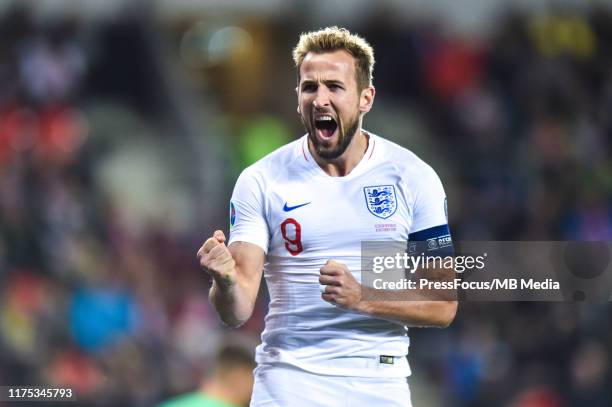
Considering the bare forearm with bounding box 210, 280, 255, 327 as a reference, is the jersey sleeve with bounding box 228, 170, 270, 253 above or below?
above

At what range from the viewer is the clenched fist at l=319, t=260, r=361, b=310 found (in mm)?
4402

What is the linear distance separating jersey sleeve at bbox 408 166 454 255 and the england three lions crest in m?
0.11

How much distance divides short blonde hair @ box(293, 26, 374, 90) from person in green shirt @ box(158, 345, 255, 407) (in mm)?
1560

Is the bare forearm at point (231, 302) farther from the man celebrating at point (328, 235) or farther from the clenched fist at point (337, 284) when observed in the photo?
the clenched fist at point (337, 284)

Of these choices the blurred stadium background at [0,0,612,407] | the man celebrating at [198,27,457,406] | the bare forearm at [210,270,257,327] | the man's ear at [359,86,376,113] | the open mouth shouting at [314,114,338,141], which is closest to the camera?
the bare forearm at [210,270,257,327]

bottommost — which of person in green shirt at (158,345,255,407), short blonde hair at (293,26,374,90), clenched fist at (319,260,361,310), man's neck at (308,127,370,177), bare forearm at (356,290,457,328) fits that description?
person in green shirt at (158,345,255,407)

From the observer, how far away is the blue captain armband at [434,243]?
15.9 feet

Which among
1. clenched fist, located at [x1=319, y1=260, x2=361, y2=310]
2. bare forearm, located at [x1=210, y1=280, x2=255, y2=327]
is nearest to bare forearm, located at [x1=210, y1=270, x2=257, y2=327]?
bare forearm, located at [x1=210, y1=280, x2=255, y2=327]

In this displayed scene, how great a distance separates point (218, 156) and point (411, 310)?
320 inches

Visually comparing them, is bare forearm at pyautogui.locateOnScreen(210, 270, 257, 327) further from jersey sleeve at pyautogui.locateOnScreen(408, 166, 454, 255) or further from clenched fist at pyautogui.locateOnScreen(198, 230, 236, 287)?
jersey sleeve at pyautogui.locateOnScreen(408, 166, 454, 255)

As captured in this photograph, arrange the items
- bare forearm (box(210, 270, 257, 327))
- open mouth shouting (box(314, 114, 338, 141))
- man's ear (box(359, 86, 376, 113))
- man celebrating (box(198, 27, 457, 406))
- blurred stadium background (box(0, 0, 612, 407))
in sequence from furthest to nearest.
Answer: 1. blurred stadium background (box(0, 0, 612, 407))
2. man's ear (box(359, 86, 376, 113))
3. open mouth shouting (box(314, 114, 338, 141))
4. man celebrating (box(198, 27, 457, 406))
5. bare forearm (box(210, 270, 257, 327))

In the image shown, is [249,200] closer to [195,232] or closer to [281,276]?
[281,276]

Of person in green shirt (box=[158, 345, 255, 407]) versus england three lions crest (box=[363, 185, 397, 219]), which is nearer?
england three lions crest (box=[363, 185, 397, 219])

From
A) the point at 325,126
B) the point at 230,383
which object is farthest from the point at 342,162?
the point at 230,383
